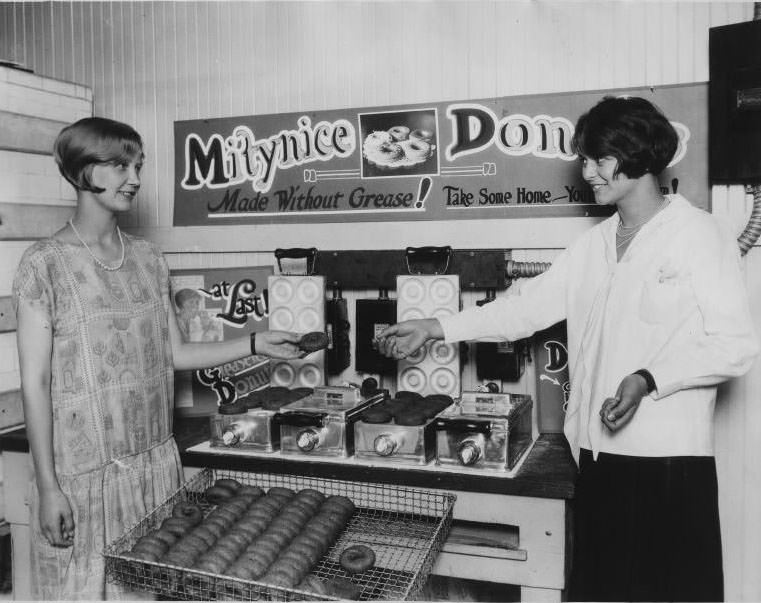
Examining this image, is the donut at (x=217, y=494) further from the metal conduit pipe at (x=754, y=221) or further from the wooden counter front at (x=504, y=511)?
the metal conduit pipe at (x=754, y=221)

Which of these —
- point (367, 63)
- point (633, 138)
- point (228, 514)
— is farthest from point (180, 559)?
point (367, 63)

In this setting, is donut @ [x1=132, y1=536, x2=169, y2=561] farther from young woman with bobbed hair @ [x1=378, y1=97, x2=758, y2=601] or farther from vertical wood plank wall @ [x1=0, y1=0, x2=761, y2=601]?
vertical wood plank wall @ [x1=0, y1=0, x2=761, y2=601]

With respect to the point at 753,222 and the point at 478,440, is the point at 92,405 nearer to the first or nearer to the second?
the point at 478,440

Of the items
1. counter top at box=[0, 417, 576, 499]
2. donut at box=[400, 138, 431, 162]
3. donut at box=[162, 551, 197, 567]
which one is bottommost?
donut at box=[162, 551, 197, 567]

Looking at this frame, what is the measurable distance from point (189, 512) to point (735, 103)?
2.13m

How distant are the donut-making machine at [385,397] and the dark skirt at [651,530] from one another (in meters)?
0.33

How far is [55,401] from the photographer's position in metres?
2.21

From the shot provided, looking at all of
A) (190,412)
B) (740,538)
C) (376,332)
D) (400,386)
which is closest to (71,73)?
(190,412)

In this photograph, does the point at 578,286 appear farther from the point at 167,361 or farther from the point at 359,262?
the point at 167,361

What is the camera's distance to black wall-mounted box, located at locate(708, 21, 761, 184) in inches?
95.0

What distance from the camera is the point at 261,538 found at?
6.74 feet

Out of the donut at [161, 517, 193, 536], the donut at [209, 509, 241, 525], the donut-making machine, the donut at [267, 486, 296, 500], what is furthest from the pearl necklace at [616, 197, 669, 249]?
the donut at [161, 517, 193, 536]

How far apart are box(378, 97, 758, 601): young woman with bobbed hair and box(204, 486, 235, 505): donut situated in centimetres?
109

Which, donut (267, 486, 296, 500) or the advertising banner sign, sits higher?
the advertising banner sign
